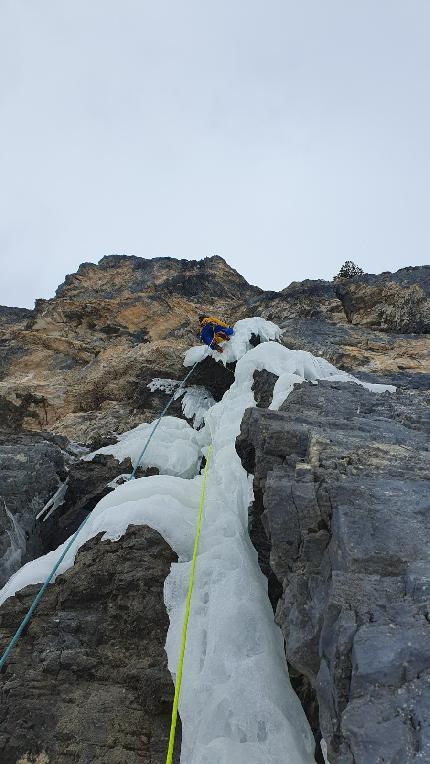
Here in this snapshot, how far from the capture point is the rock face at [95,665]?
3.20 metres

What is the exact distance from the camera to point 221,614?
3.74 metres

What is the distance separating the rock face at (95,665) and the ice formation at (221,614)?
0.57 feet

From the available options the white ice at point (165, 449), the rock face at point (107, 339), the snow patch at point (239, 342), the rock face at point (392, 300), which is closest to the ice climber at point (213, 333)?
the snow patch at point (239, 342)

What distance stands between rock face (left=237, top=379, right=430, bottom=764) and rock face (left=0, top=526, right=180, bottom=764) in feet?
3.53

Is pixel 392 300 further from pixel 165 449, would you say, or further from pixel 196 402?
pixel 165 449

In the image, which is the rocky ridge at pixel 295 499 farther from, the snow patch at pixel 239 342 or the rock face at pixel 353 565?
the snow patch at pixel 239 342

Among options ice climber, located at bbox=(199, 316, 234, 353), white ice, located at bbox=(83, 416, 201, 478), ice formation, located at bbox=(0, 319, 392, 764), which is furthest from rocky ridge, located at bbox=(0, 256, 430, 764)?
ice climber, located at bbox=(199, 316, 234, 353)

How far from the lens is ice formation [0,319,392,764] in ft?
9.72

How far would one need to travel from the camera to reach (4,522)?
598cm

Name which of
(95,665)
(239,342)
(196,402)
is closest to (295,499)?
Result: (95,665)

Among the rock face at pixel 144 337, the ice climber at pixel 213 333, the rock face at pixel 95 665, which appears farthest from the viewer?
the ice climber at pixel 213 333

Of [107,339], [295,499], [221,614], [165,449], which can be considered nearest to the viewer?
[295,499]

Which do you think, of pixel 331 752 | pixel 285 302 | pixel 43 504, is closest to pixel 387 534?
pixel 331 752

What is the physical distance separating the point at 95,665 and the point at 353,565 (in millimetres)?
2242
